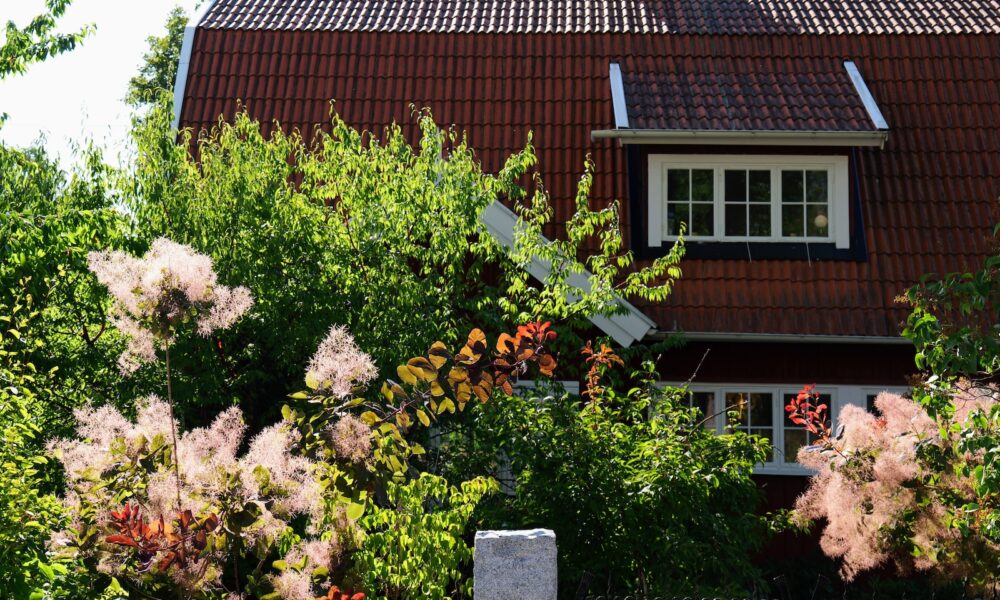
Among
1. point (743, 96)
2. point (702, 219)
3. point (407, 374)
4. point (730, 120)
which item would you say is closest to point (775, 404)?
point (702, 219)

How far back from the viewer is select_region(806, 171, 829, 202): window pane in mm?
12820

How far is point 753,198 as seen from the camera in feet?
42.0

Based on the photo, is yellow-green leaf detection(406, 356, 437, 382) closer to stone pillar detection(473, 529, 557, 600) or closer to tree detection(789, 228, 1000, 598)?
stone pillar detection(473, 529, 557, 600)

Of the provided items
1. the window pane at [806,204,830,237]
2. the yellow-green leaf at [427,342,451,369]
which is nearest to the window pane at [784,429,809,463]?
the window pane at [806,204,830,237]

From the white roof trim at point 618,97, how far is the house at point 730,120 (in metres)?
0.05

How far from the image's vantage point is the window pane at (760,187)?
504 inches

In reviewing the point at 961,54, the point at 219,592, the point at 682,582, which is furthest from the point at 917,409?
the point at 961,54

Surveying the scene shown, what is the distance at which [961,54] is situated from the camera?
46.6 ft

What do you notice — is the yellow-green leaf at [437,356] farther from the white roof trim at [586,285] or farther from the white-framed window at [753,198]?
the white-framed window at [753,198]

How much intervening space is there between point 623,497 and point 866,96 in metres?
7.30

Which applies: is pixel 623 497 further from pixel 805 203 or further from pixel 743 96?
pixel 743 96

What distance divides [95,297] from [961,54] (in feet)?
34.2

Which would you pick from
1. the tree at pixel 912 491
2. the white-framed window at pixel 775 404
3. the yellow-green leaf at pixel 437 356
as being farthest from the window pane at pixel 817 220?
A: the yellow-green leaf at pixel 437 356

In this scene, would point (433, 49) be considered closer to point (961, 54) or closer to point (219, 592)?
point (961, 54)
